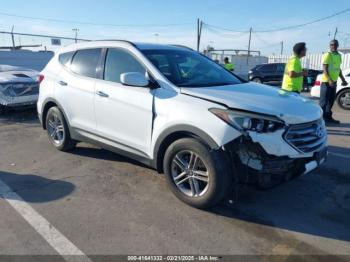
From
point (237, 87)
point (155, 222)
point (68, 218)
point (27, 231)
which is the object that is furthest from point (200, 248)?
point (237, 87)

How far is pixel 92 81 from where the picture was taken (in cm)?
510

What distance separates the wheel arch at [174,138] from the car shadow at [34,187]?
1.19m

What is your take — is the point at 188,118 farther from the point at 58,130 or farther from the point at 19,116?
the point at 19,116

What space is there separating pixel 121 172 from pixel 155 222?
1.53 m

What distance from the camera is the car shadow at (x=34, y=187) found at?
14.3ft

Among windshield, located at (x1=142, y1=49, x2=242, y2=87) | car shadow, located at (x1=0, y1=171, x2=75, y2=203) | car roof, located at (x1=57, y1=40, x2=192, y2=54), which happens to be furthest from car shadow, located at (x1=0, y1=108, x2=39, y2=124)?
windshield, located at (x1=142, y1=49, x2=242, y2=87)

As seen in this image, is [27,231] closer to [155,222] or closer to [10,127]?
[155,222]

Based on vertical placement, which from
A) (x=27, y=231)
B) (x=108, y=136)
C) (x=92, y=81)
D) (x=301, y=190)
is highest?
(x=92, y=81)

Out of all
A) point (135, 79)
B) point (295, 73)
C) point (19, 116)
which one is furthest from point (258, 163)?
point (19, 116)

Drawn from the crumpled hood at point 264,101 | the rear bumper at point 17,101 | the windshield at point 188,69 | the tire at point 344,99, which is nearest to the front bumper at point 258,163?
the crumpled hood at point 264,101

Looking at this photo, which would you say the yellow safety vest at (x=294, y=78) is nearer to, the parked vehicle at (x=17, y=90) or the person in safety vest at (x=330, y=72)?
the person in safety vest at (x=330, y=72)

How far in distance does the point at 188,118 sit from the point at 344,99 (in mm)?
8578

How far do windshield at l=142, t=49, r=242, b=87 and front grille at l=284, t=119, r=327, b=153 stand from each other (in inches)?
48.6

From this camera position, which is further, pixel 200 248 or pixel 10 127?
pixel 10 127
